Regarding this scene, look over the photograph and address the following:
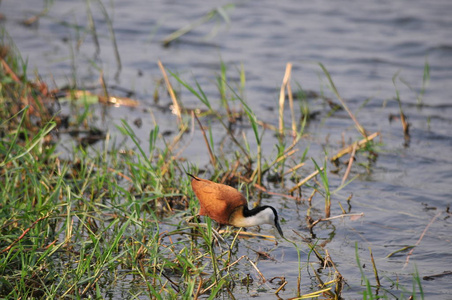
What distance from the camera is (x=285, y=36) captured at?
31.5 feet

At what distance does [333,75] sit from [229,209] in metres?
4.98

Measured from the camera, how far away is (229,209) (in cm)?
337

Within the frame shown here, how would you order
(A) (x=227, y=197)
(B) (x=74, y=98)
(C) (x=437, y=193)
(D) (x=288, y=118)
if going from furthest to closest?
(D) (x=288, y=118), (B) (x=74, y=98), (C) (x=437, y=193), (A) (x=227, y=197)

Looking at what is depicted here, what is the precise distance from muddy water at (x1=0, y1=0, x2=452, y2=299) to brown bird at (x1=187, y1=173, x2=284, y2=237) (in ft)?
1.34

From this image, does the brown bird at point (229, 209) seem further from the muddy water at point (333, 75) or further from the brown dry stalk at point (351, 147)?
the brown dry stalk at point (351, 147)

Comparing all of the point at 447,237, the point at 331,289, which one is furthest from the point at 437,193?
the point at 331,289

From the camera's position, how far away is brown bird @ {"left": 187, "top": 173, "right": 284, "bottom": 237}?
336 cm

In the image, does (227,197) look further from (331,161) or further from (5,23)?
(5,23)

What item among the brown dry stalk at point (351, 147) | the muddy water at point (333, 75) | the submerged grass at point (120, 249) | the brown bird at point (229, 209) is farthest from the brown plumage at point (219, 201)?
the brown dry stalk at point (351, 147)

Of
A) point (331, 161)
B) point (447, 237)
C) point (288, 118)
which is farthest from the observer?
point (288, 118)

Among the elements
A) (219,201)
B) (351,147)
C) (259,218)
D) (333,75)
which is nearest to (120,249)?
(219,201)

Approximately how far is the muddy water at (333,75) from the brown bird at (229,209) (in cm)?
41

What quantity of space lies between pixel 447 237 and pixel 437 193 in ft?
2.63

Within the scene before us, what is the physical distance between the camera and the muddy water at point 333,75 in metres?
4.08
